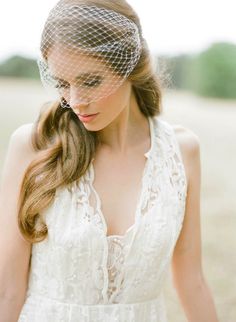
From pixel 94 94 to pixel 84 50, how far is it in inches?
7.3

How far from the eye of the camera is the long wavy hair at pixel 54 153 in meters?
2.77

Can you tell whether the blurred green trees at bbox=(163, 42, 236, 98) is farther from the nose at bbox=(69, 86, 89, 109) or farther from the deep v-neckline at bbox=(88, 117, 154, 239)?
the nose at bbox=(69, 86, 89, 109)

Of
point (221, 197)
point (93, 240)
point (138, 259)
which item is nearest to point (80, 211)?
point (93, 240)

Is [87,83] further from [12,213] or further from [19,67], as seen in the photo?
[19,67]

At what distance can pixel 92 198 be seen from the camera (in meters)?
2.89

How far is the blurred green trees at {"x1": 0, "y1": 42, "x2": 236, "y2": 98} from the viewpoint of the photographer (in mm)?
22616

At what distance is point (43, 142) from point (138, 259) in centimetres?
66

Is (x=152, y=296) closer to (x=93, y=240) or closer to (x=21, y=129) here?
(x=93, y=240)

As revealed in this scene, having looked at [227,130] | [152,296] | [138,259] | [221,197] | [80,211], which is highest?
[80,211]

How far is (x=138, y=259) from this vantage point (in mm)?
2875

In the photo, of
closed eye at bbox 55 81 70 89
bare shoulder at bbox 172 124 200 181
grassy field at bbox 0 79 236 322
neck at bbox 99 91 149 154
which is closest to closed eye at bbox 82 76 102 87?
closed eye at bbox 55 81 70 89

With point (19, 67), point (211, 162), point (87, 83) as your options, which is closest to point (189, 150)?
point (87, 83)

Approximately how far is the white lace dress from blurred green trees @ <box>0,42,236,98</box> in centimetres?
1944

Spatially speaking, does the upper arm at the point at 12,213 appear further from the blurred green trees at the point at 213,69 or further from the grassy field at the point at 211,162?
the blurred green trees at the point at 213,69
